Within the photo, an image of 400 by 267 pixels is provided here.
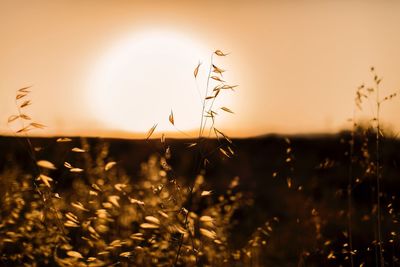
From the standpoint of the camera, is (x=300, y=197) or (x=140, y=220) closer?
(x=140, y=220)

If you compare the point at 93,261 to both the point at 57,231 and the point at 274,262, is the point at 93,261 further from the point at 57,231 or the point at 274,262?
the point at 274,262

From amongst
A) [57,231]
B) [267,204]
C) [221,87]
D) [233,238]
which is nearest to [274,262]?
[233,238]

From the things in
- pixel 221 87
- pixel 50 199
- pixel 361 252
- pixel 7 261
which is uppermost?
pixel 221 87

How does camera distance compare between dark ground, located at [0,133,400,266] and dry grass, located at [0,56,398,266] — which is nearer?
dry grass, located at [0,56,398,266]

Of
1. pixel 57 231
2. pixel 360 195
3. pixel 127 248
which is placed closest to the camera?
pixel 57 231

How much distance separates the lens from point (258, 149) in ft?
38.3

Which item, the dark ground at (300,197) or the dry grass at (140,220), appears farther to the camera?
the dark ground at (300,197)

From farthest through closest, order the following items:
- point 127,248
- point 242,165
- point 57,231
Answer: point 242,165 → point 127,248 → point 57,231

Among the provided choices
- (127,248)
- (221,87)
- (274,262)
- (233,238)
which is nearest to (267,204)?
(233,238)

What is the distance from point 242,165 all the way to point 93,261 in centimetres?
609

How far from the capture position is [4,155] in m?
4.45

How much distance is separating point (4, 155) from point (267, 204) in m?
2.89

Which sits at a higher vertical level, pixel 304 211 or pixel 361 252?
pixel 304 211

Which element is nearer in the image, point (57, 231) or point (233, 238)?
point (57, 231)
